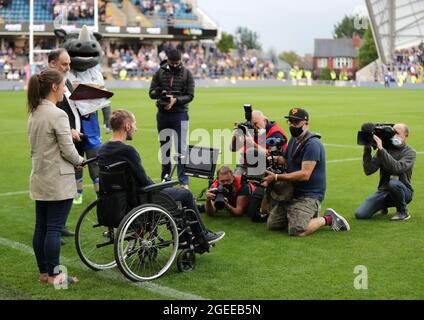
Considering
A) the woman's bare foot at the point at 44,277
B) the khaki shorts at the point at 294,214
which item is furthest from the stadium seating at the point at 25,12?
the woman's bare foot at the point at 44,277

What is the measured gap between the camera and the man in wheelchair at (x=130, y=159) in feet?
19.7

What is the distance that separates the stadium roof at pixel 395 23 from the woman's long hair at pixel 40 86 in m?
68.1

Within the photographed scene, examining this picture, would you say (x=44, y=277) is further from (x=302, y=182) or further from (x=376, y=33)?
(x=376, y=33)

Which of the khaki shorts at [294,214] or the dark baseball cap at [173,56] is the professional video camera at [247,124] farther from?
the dark baseball cap at [173,56]

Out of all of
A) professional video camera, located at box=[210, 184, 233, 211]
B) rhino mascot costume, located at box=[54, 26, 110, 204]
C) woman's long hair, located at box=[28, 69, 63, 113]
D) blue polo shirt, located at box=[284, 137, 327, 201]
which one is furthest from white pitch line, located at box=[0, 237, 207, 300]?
blue polo shirt, located at box=[284, 137, 327, 201]

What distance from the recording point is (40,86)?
18.9 feet

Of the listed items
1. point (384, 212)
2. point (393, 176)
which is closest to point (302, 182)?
point (393, 176)

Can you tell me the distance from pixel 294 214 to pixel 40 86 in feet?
10.4

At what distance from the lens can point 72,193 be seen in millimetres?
5859

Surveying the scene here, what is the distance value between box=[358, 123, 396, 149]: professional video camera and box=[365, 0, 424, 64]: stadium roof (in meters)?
65.0

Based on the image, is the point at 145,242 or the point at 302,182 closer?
the point at 145,242

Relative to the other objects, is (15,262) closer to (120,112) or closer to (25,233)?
(25,233)

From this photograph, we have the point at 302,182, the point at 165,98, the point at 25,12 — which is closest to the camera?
the point at 302,182

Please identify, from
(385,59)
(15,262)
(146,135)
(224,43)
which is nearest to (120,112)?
(15,262)
